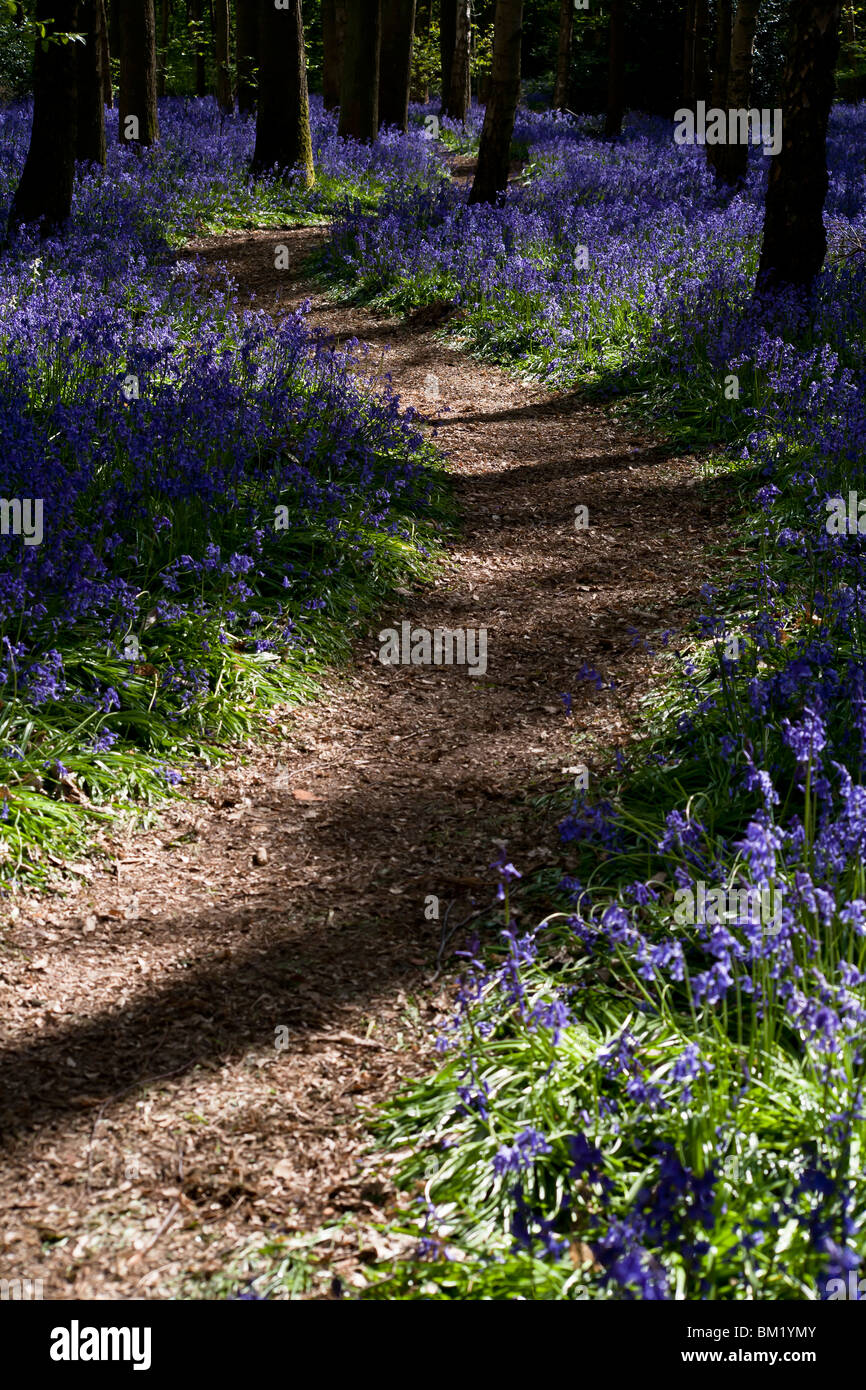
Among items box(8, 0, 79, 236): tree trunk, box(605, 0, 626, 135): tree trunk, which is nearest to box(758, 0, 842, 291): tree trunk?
box(8, 0, 79, 236): tree trunk

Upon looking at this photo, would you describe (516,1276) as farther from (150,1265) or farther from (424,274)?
(424,274)

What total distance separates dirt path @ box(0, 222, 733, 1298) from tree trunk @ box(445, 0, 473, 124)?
19.9 m

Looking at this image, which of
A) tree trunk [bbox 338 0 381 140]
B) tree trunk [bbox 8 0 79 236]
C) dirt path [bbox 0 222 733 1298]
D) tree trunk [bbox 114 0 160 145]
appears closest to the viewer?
dirt path [bbox 0 222 733 1298]

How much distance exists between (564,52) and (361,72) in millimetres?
9809

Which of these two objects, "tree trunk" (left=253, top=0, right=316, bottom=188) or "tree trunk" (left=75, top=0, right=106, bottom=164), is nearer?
"tree trunk" (left=75, top=0, right=106, bottom=164)

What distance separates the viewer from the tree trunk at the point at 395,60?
778 inches

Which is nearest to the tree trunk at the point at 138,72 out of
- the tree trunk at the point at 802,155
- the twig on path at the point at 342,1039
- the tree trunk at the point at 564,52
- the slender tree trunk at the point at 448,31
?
the slender tree trunk at the point at 448,31

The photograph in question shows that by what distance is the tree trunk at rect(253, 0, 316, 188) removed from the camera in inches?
631

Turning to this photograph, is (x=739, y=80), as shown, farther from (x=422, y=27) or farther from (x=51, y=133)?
(x=422, y=27)

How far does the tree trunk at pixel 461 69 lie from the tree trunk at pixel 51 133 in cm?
1366

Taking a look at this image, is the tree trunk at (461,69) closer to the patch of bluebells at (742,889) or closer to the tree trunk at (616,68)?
the tree trunk at (616,68)

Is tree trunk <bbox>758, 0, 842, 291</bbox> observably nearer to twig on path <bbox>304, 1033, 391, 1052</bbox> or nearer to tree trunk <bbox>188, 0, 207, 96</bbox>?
twig on path <bbox>304, 1033, 391, 1052</bbox>

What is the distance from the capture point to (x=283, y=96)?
16.8 metres
